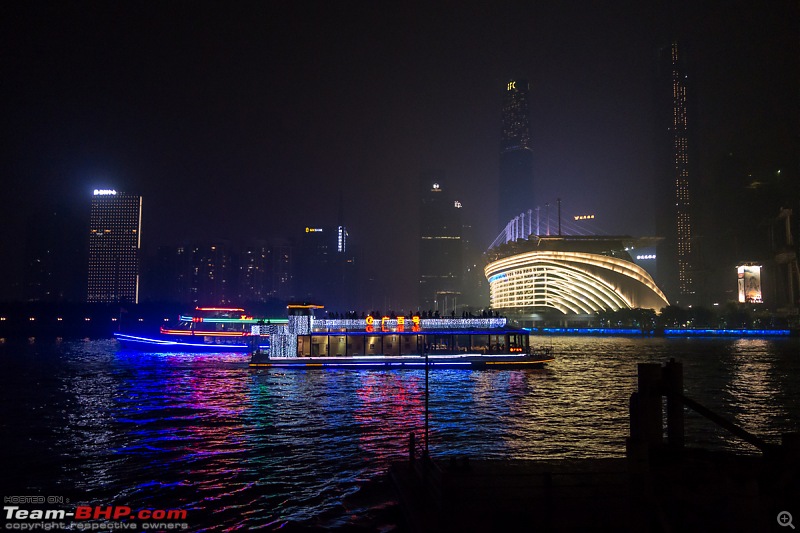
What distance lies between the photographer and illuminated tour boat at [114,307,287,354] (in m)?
84.1

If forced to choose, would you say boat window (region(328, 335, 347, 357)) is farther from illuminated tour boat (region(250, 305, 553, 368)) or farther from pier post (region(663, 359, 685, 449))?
pier post (region(663, 359, 685, 449))

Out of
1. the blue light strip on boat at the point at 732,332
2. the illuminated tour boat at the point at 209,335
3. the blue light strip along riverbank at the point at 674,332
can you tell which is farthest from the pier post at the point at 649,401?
the blue light strip on boat at the point at 732,332

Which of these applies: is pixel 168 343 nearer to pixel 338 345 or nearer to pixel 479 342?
pixel 338 345

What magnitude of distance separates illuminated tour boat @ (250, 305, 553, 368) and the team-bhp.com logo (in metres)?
37.4

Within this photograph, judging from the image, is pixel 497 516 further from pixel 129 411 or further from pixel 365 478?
pixel 129 411

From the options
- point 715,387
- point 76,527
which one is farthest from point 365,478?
point 715,387

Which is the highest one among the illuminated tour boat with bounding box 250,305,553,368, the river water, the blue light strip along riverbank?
the illuminated tour boat with bounding box 250,305,553,368

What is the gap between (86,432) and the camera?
26219 mm

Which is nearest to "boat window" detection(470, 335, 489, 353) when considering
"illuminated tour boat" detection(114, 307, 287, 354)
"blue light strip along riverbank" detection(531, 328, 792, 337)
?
"illuminated tour boat" detection(114, 307, 287, 354)

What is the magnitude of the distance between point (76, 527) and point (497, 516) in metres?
10.7

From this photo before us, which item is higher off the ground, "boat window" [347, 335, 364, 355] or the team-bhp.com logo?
"boat window" [347, 335, 364, 355]

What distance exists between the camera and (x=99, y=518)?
14727mm

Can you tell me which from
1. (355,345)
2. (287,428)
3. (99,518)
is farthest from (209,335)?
(99,518)

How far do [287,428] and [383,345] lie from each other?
3043 centimetres
